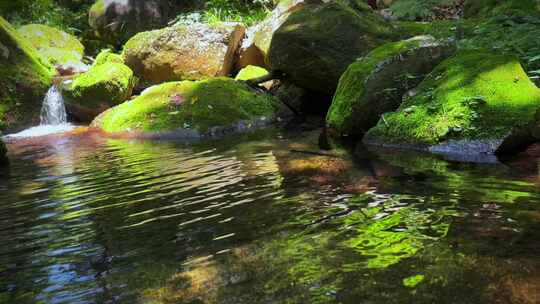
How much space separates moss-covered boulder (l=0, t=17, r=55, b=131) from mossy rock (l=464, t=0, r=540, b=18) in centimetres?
1161

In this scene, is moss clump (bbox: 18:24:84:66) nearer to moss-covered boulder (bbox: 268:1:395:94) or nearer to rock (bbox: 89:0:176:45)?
rock (bbox: 89:0:176:45)

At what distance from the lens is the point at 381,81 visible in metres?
7.76

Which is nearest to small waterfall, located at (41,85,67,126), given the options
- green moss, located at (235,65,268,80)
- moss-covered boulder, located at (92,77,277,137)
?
moss-covered boulder, located at (92,77,277,137)

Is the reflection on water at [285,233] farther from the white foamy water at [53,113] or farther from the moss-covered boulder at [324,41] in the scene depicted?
the white foamy water at [53,113]

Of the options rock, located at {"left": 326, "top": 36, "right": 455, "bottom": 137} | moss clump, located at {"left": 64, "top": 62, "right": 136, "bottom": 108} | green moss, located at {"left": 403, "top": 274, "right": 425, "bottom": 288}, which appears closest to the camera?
green moss, located at {"left": 403, "top": 274, "right": 425, "bottom": 288}

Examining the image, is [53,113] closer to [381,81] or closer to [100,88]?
[100,88]

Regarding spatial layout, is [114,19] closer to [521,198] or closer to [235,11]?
[235,11]

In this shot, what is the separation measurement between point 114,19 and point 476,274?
1995 centimetres

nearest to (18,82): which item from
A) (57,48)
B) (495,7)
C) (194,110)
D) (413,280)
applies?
(57,48)

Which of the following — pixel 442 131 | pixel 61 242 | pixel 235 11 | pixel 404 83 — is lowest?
pixel 61 242

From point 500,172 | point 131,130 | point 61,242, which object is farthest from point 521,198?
point 131,130

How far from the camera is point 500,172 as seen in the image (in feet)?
17.0

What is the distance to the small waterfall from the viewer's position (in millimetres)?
13922

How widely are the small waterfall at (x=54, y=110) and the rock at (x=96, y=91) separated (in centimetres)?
25
